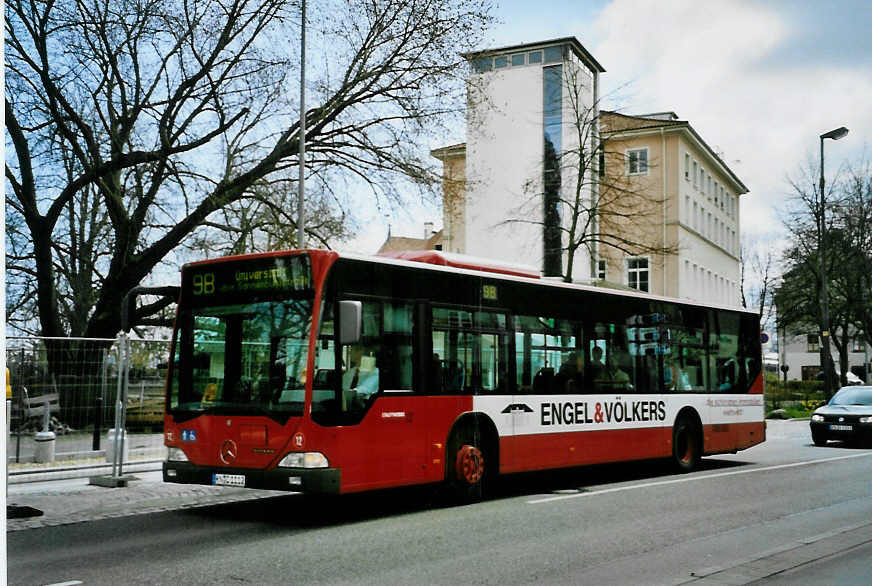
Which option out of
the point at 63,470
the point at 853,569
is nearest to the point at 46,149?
the point at 63,470

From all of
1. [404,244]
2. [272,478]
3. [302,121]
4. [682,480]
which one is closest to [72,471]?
[272,478]

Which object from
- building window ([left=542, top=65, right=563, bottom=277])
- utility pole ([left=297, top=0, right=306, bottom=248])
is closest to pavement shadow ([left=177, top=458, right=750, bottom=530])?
utility pole ([left=297, top=0, right=306, bottom=248])

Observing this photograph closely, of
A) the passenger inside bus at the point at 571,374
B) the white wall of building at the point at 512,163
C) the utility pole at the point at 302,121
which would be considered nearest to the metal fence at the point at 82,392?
the passenger inside bus at the point at 571,374

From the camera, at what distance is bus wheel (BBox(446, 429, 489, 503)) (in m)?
11.6

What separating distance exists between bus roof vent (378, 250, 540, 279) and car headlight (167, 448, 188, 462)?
3.27m

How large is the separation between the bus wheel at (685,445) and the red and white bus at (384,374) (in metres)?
1.82

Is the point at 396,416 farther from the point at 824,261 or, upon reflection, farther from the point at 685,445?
the point at 824,261

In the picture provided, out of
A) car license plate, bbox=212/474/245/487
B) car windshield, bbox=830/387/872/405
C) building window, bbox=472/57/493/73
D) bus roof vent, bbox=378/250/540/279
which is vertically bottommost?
car license plate, bbox=212/474/245/487

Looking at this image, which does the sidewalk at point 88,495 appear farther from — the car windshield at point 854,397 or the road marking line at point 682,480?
the car windshield at point 854,397

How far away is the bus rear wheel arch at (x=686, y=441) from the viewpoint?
52.8ft

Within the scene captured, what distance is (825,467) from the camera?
17.2 m

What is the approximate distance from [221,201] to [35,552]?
55.9 ft

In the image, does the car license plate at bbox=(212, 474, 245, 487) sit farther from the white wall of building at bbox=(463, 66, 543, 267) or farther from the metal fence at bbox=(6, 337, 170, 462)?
the white wall of building at bbox=(463, 66, 543, 267)

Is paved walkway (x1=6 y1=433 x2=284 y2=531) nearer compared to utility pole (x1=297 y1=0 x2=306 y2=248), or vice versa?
paved walkway (x1=6 y1=433 x2=284 y2=531)
